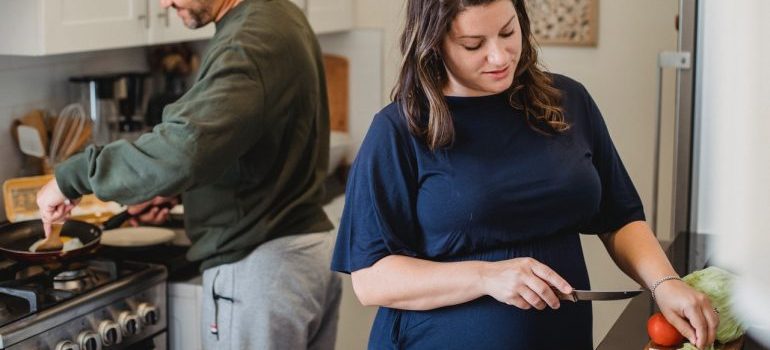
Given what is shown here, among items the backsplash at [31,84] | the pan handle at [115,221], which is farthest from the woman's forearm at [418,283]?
the backsplash at [31,84]

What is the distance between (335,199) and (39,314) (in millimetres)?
1419

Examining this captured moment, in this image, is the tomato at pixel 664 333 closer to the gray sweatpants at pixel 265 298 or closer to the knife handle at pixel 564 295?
the knife handle at pixel 564 295

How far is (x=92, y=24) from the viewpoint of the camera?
2686 millimetres

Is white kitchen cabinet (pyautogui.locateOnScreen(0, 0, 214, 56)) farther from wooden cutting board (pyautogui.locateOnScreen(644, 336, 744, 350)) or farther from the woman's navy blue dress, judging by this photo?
wooden cutting board (pyautogui.locateOnScreen(644, 336, 744, 350))

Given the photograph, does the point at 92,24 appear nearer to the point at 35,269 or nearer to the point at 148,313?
the point at 35,269

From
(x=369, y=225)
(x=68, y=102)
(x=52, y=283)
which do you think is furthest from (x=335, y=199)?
(x=369, y=225)

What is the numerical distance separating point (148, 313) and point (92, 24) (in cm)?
74

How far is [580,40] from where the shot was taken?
364 cm

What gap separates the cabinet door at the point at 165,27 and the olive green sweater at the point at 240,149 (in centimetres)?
55

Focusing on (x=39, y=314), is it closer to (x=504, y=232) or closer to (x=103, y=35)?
(x=103, y=35)

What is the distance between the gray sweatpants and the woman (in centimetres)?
71

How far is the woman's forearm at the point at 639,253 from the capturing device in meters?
1.77

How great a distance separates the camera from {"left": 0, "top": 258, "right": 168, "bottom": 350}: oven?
230 cm

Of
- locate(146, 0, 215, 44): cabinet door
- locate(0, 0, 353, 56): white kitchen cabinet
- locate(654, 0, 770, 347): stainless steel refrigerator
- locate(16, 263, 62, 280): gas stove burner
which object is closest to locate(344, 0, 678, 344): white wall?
locate(146, 0, 215, 44): cabinet door
